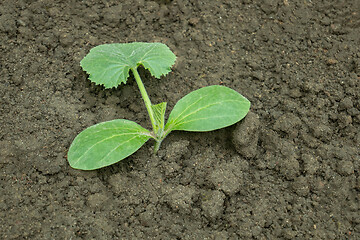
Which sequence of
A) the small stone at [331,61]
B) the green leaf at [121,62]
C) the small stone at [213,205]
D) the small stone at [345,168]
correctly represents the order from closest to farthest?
the small stone at [213,205] → the small stone at [345,168] → the green leaf at [121,62] → the small stone at [331,61]

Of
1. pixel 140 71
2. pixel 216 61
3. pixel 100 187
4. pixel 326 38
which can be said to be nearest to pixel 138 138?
pixel 100 187

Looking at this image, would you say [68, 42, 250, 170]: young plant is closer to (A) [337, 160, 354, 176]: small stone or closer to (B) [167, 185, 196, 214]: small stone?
(B) [167, 185, 196, 214]: small stone

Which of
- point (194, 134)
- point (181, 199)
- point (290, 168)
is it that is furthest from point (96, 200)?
point (290, 168)

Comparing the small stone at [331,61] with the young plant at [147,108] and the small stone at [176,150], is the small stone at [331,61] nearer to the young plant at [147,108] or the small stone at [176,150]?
the young plant at [147,108]

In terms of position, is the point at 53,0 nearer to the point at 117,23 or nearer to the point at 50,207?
the point at 117,23

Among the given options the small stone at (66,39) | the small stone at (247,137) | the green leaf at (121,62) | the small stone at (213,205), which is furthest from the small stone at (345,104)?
the small stone at (66,39)

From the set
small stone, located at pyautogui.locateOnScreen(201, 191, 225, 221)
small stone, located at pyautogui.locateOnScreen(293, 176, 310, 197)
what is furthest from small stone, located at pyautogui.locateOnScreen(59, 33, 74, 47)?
small stone, located at pyautogui.locateOnScreen(293, 176, 310, 197)
